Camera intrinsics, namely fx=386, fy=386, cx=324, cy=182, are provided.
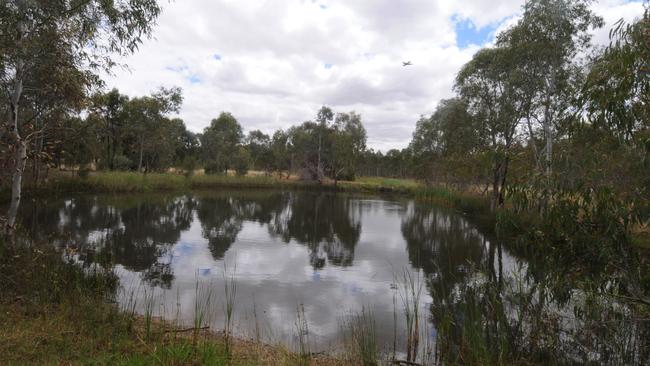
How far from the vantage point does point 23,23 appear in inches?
319

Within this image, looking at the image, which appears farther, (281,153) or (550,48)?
(281,153)

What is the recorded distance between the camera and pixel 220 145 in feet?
181

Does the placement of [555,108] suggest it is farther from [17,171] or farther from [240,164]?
[240,164]

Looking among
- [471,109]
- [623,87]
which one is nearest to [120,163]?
[471,109]

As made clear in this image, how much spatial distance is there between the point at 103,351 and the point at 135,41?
6.99 m

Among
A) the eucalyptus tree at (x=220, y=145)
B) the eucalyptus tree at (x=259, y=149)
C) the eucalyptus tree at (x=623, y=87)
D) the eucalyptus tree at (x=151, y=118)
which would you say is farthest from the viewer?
the eucalyptus tree at (x=259, y=149)

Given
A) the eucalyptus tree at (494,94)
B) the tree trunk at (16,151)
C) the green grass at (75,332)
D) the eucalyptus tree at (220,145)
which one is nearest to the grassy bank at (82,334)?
the green grass at (75,332)

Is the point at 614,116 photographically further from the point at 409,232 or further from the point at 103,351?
the point at 409,232

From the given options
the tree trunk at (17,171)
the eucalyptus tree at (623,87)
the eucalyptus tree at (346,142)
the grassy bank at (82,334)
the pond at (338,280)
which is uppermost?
the eucalyptus tree at (346,142)

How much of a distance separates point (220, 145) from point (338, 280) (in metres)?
46.7

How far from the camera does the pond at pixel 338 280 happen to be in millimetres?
6105

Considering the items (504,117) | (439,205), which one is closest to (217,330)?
(504,117)

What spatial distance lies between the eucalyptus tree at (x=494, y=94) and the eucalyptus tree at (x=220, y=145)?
119ft

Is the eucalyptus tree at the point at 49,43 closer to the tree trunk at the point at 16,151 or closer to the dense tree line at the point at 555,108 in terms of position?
the tree trunk at the point at 16,151
